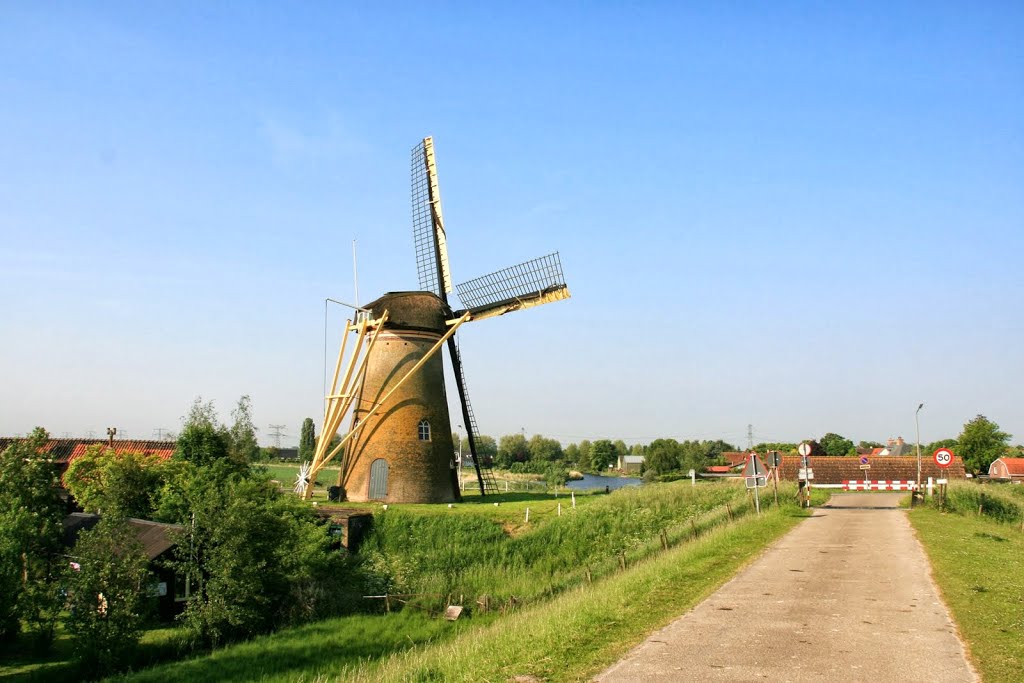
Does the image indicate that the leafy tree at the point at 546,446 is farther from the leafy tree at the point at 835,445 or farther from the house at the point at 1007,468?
the house at the point at 1007,468

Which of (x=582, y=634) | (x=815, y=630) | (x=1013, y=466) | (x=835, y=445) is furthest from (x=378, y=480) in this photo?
(x=835, y=445)

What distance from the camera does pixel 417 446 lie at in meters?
29.7

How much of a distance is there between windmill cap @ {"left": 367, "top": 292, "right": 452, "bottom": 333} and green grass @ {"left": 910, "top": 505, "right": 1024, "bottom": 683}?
18.7m

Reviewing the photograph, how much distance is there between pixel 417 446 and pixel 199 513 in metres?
10.8

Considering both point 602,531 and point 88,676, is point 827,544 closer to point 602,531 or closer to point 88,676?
point 602,531

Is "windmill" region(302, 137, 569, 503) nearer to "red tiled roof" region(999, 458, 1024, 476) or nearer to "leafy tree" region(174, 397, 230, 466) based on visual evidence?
"leafy tree" region(174, 397, 230, 466)

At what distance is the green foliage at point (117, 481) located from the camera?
→ 26.9 meters

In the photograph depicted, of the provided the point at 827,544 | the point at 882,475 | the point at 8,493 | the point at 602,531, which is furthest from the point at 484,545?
the point at 882,475

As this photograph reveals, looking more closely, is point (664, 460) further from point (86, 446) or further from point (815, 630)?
point (815, 630)

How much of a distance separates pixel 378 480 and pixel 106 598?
1263 centimetres

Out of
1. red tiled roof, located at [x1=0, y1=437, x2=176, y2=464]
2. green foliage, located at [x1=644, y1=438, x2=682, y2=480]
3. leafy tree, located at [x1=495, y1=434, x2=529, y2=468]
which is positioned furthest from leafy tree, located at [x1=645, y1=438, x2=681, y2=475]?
red tiled roof, located at [x1=0, y1=437, x2=176, y2=464]

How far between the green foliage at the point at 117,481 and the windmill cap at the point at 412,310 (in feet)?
33.8

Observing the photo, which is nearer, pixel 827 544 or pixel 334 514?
pixel 827 544

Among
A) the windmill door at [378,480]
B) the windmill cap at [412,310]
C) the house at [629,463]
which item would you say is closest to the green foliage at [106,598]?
the windmill door at [378,480]
